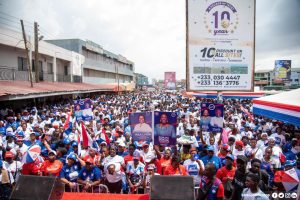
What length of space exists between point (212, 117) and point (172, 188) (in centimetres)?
482

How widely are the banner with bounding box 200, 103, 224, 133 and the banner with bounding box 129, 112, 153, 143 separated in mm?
1731

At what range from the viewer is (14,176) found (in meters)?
6.71

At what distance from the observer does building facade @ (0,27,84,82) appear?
67.5 feet

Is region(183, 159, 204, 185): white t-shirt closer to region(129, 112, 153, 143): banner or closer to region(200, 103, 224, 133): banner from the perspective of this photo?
region(129, 112, 153, 143): banner

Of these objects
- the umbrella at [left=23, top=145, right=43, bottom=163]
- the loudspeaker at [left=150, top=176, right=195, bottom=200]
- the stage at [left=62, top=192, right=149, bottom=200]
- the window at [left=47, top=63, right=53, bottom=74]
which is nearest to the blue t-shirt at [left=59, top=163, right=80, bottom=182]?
the umbrella at [left=23, top=145, right=43, bottom=163]

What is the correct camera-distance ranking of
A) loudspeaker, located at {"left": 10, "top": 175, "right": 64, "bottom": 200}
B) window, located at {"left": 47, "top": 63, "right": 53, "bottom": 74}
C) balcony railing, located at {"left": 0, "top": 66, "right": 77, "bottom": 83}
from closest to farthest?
loudspeaker, located at {"left": 10, "top": 175, "right": 64, "bottom": 200}, balcony railing, located at {"left": 0, "top": 66, "right": 77, "bottom": 83}, window, located at {"left": 47, "top": 63, "right": 53, "bottom": 74}

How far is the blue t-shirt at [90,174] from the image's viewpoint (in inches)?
218

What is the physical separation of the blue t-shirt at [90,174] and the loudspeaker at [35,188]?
82.3 inches

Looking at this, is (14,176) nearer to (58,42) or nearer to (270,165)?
(270,165)

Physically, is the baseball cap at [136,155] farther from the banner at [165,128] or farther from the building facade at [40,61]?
the building facade at [40,61]

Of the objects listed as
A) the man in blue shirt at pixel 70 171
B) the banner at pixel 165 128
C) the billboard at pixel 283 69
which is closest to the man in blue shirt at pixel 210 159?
the banner at pixel 165 128

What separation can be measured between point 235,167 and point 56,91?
17756 millimetres

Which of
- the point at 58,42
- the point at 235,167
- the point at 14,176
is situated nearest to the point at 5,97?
the point at 14,176

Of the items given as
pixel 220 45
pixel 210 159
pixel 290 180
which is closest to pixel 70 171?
pixel 210 159
